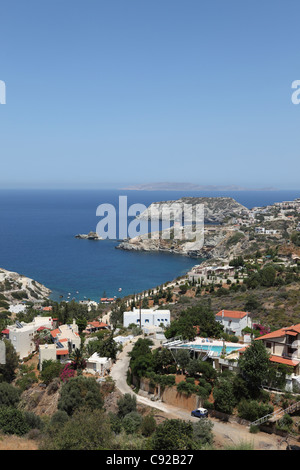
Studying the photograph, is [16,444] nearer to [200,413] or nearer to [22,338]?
[200,413]

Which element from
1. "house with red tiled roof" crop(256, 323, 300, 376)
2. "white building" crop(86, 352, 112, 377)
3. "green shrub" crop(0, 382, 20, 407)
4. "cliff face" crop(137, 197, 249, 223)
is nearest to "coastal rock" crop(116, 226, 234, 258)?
"cliff face" crop(137, 197, 249, 223)

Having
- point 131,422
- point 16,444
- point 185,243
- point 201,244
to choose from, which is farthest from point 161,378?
point 185,243

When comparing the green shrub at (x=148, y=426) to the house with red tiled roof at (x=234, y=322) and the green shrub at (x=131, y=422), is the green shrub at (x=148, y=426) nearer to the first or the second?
the green shrub at (x=131, y=422)

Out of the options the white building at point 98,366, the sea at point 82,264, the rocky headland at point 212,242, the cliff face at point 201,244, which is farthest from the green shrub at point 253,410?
the cliff face at point 201,244

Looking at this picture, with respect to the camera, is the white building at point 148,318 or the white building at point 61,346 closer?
the white building at point 61,346

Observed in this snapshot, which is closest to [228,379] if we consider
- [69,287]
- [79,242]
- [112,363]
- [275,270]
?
[112,363]

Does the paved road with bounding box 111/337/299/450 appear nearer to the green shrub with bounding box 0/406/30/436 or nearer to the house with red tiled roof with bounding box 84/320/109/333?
the green shrub with bounding box 0/406/30/436
